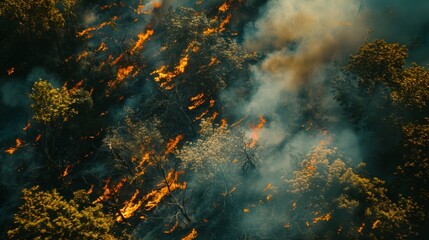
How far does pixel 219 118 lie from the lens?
30016mm

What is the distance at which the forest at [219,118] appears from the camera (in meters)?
19.9

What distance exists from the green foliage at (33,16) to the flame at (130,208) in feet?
51.3

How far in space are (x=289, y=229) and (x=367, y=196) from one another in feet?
22.8

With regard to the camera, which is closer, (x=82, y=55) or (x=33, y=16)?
(x=33, y=16)

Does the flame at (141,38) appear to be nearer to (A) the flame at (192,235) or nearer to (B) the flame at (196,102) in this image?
(B) the flame at (196,102)

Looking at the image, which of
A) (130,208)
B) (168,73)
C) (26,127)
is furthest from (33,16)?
(130,208)

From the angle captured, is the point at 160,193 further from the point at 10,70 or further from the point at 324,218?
the point at 10,70

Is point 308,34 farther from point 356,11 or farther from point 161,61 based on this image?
point 161,61

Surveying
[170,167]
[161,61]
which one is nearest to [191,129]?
[170,167]

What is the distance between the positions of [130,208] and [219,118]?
11.3 m

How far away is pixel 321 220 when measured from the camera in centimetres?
1997

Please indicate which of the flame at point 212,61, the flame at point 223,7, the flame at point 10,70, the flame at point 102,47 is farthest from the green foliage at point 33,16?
the flame at point 223,7

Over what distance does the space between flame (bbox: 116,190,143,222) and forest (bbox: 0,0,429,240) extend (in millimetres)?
102

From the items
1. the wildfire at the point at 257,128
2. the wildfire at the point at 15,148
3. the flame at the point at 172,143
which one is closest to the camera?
the wildfire at the point at 15,148
